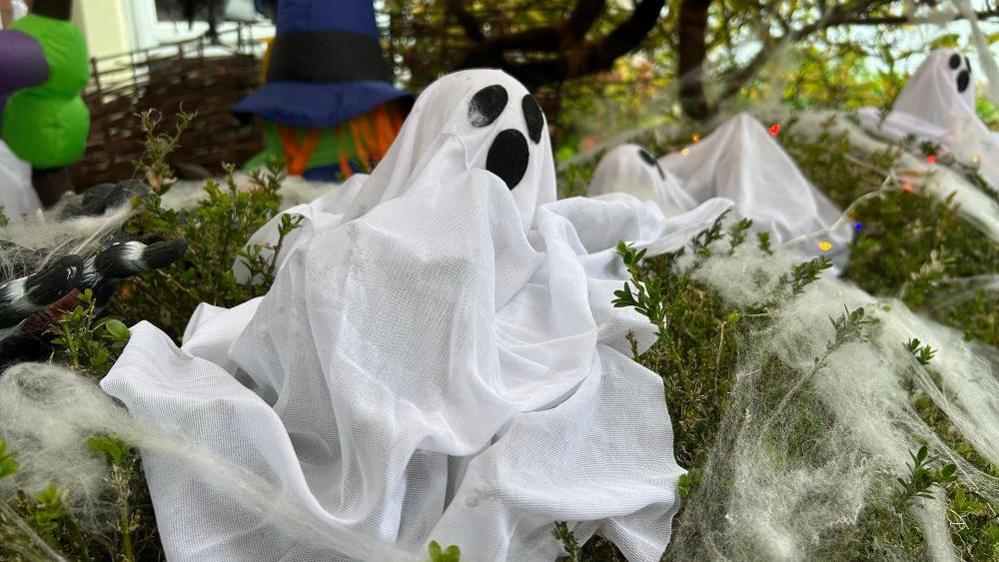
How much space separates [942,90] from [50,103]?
9.46ft

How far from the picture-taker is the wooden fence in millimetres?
3127

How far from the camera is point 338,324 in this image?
1.22 meters

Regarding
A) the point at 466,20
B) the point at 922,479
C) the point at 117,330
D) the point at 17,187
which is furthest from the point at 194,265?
the point at 466,20

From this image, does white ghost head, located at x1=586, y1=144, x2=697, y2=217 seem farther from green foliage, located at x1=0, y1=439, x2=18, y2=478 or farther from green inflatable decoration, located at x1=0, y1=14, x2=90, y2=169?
green foliage, located at x1=0, y1=439, x2=18, y2=478

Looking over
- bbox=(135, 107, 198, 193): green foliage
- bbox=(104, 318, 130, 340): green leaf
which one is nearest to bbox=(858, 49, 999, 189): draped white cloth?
bbox=(135, 107, 198, 193): green foliage

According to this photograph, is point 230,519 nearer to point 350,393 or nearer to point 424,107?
point 350,393

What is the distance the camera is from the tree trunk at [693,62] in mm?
3549

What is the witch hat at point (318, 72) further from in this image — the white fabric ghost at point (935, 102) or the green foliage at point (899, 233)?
the white fabric ghost at point (935, 102)

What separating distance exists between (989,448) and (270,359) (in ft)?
3.70

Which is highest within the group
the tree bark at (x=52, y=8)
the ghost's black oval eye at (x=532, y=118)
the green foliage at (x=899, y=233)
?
the tree bark at (x=52, y=8)

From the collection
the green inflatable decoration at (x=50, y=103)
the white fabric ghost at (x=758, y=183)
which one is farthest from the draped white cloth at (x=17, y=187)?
the white fabric ghost at (x=758, y=183)

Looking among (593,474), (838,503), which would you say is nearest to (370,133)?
(593,474)

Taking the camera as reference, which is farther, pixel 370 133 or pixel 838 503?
pixel 370 133

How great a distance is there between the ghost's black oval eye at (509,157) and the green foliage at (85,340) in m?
0.74
